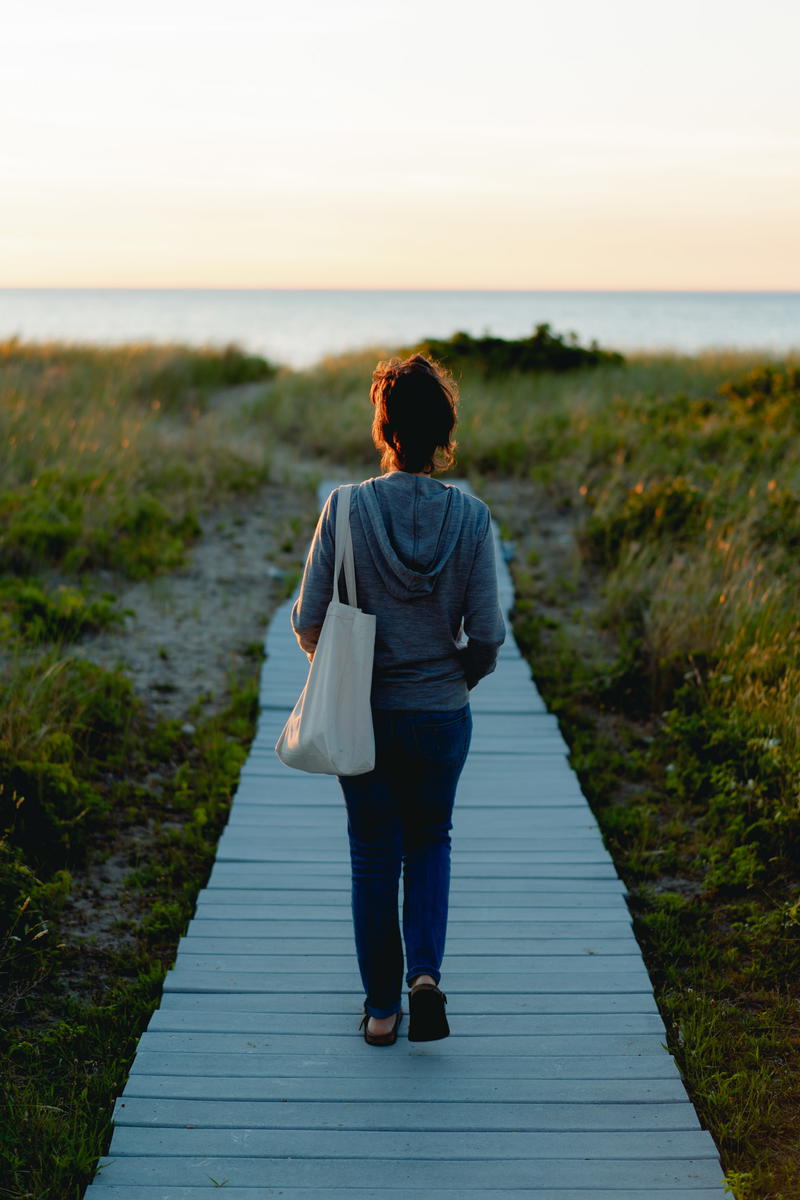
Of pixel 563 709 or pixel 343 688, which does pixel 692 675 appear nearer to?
pixel 563 709

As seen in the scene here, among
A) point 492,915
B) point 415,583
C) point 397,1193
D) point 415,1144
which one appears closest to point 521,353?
point 492,915

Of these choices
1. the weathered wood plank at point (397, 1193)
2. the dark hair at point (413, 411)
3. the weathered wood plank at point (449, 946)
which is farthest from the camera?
the weathered wood plank at point (449, 946)

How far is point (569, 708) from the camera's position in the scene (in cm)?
627

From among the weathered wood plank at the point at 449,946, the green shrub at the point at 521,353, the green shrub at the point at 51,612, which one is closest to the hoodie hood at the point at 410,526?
the weathered wood plank at the point at 449,946

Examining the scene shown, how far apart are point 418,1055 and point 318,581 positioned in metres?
1.51

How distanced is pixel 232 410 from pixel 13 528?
8516 millimetres

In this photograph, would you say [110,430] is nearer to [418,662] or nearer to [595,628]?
[595,628]

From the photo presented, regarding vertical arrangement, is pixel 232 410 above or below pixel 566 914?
above

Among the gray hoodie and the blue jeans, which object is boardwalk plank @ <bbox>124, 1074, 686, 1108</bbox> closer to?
the blue jeans

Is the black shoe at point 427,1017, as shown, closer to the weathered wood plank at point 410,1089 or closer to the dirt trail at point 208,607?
the weathered wood plank at point 410,1089

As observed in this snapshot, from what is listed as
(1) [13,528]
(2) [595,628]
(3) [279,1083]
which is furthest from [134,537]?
(3) [279,1083]

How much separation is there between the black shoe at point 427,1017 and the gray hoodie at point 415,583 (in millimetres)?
858

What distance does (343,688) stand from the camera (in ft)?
9.14

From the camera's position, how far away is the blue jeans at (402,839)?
289 cm
